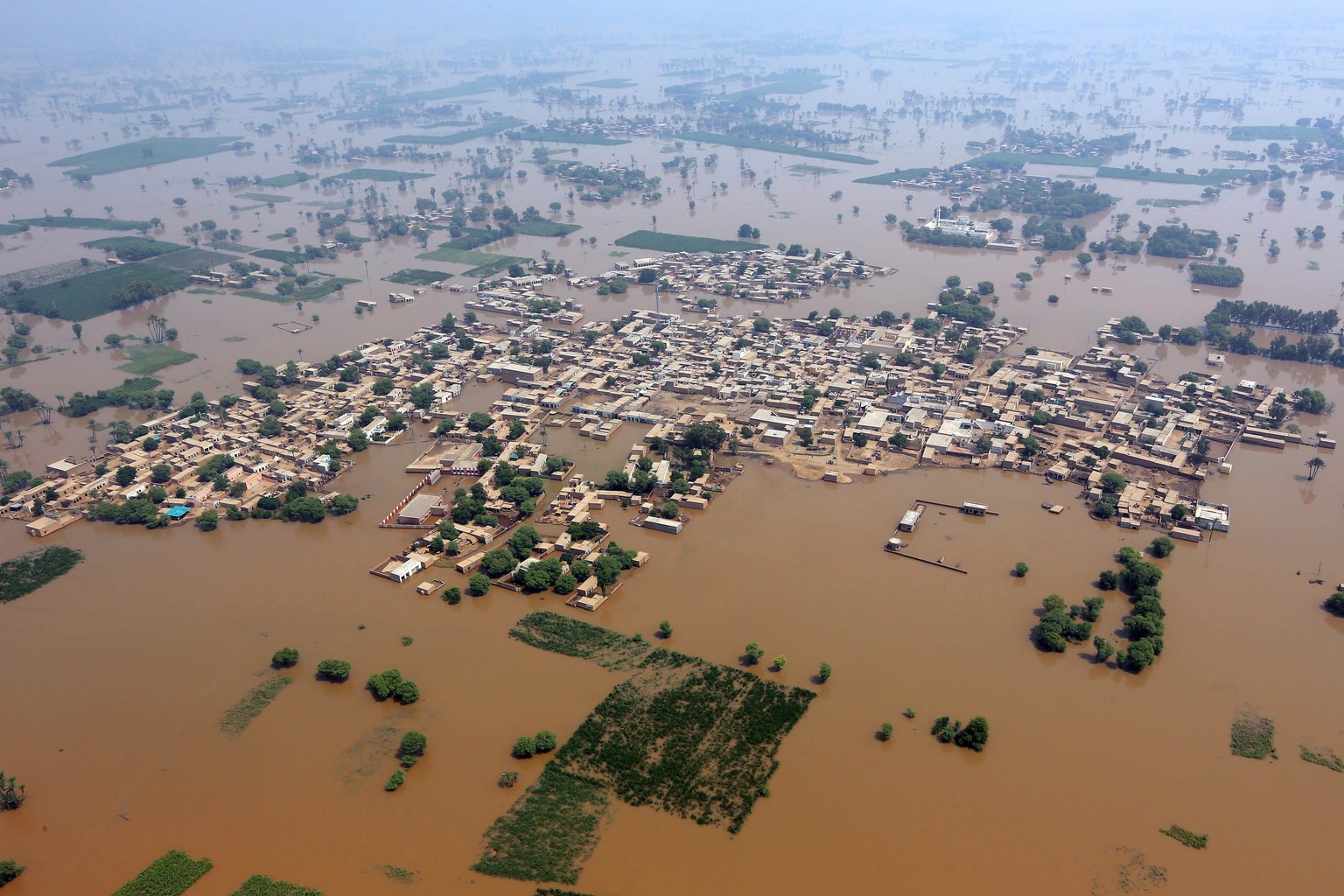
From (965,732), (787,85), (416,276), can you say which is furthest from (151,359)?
(787,85)

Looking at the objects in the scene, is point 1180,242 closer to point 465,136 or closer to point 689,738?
point 689,738

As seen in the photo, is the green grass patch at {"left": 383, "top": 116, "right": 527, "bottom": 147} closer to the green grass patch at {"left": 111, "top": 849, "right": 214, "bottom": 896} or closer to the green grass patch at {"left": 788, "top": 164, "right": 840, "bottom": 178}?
the green grass patch at {"left": 788, "top": 164, "right": 840, "bottom": 178}

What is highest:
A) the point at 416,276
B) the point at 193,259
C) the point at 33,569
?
the point at 193,259

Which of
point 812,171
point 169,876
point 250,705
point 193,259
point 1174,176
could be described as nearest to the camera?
point 169,876

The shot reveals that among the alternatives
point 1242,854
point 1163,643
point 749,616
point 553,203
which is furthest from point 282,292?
→ point 1242,854

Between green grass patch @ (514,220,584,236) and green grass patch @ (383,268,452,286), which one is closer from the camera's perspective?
green grass patch @ (383,268,452,286)

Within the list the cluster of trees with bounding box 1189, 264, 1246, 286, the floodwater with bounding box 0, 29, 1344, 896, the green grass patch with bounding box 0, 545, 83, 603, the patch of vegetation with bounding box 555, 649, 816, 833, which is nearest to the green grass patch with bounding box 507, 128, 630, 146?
the cluster of trees with bounding box 1189, 264, 1246, 286

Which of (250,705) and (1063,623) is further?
(1063,623)

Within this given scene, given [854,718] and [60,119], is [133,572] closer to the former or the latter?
[854,718]
